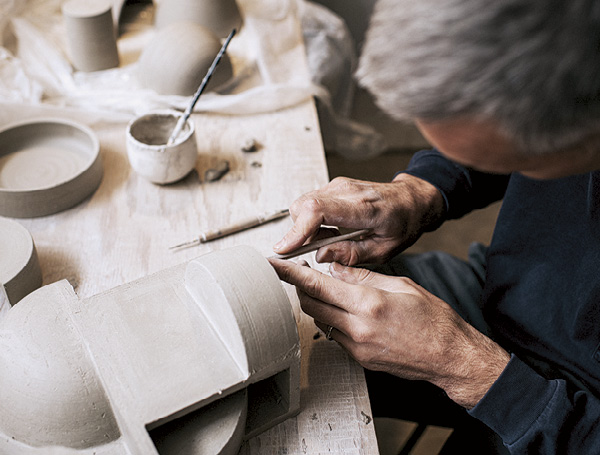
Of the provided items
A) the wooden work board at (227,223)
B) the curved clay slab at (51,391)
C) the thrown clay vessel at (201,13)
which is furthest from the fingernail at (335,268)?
the thrown clay vessel at (201,13)

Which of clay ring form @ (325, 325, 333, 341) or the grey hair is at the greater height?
the grey hair

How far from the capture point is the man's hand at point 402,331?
2.84ft

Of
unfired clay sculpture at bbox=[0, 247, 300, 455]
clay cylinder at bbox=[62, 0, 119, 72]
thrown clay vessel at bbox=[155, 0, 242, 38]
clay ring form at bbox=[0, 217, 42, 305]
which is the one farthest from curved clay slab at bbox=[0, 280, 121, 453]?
thrown clay vessel at bbox=[155, 0, 242, 38]

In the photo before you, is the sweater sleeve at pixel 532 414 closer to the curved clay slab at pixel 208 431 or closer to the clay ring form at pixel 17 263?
the curved clay slab at pixel 208 431

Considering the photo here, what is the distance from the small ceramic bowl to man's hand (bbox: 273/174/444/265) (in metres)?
0.33

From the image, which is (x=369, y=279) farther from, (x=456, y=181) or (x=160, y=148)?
(x=160, y=148)

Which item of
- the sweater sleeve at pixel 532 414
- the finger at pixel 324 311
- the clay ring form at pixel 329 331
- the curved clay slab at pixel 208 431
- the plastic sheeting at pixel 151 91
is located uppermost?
the plastic sheeting at pixel 151 91

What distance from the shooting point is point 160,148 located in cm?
118

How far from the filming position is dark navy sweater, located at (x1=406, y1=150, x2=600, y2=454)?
0.89 meters

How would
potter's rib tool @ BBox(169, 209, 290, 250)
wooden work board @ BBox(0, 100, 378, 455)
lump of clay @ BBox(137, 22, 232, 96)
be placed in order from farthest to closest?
lump of clay @ BBox(137, 22, 232, 96) < potter's rib tool @ BBox(169, 209, 290, 250) < wooden work board @ BBox(0, 100, 378, 455)

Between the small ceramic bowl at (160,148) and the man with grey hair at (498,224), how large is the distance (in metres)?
0.34

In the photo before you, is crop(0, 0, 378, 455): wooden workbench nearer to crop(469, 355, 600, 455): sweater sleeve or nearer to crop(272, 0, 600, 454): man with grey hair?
crop(272, 0, 600, 454): man with grey hair

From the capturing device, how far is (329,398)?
2.90 ft

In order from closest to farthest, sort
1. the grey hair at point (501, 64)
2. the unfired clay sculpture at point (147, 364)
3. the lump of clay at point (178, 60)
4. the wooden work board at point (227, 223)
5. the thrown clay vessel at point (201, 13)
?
1. the grey hair at point (501, 64)
2. the unfired clay sculpture at point (147, 364)
3. the wooden work board at point (227, 223)
4. the lump of clay at point (178, 60)
5. the thrown clay vessel at point (201, 13)
